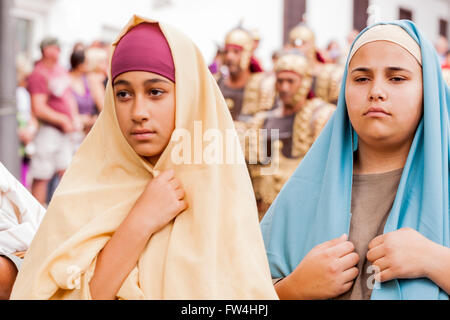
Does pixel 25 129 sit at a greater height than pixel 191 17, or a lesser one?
lesser

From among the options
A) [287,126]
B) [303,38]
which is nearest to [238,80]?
[287,126]

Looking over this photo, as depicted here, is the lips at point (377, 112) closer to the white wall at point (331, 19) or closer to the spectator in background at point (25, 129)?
the spectator in background at point (25, 129)

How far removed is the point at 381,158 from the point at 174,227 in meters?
0.69

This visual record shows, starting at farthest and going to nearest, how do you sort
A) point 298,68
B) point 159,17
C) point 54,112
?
point 159,17, point 54,112, point 298,68

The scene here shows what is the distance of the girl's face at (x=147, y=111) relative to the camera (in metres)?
1.83

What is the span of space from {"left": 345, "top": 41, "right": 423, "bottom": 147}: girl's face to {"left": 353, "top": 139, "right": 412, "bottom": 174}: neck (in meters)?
0.05

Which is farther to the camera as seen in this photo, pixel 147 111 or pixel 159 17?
pixel 159 17

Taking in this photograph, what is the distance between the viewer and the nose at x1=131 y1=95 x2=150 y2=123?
182 cm

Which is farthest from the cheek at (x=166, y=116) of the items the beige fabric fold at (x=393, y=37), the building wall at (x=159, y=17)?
the building wall at (x=159, y=17)

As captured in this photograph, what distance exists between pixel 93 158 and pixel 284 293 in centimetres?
74

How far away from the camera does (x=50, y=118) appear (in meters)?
6.41

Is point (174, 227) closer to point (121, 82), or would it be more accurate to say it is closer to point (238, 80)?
point (121, 82)

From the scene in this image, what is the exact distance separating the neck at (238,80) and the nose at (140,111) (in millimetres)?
4519

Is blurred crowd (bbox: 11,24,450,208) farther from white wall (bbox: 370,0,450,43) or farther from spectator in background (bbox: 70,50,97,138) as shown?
white wall (bbox: 370,0,450,43)
